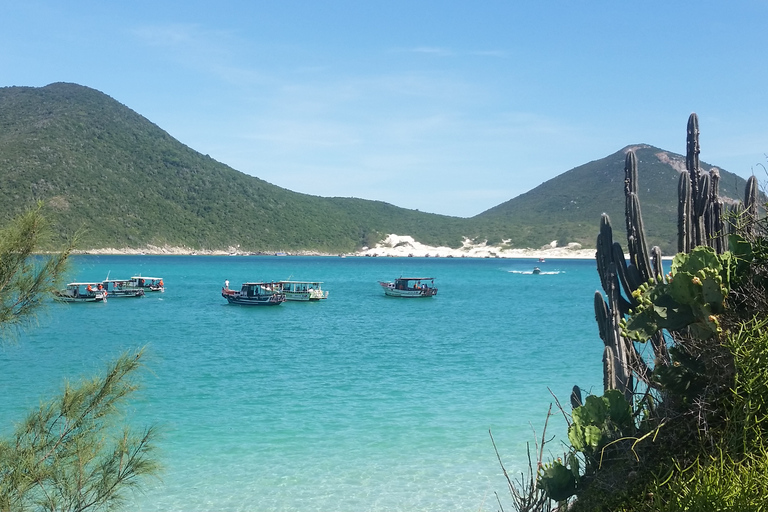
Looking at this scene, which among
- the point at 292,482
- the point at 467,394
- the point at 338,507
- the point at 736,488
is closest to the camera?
the point at 736,488

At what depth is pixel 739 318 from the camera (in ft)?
11.2

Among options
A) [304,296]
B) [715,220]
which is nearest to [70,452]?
[715,220]

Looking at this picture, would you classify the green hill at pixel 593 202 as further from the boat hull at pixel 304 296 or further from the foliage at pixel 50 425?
the foliage at pixel 50 425

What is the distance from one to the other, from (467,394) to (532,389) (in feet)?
6.51

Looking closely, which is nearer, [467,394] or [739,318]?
[739,318]

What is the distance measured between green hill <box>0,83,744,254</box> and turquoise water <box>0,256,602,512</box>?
6307 centimetres

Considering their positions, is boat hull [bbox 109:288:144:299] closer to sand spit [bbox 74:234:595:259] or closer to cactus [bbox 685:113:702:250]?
cactus [bbox 685:113:702:250]

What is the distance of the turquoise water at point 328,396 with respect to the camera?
10.7 m

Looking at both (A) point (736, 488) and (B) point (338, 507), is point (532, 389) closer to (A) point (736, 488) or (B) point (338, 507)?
(B) point (338, 507)

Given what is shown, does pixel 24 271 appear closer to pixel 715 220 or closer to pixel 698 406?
pixel 698 406

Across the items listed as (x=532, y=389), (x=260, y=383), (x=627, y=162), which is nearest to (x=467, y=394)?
(x=532, y=389)

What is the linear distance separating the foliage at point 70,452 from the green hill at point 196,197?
86469mm

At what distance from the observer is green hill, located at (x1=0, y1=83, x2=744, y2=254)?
369ft

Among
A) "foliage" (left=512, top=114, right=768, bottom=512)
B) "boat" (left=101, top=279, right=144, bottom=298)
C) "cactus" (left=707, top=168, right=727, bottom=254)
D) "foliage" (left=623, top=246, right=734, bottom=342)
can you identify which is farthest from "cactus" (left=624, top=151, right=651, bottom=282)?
"boat" (left=101, top=279, right=144, bottom=298)
